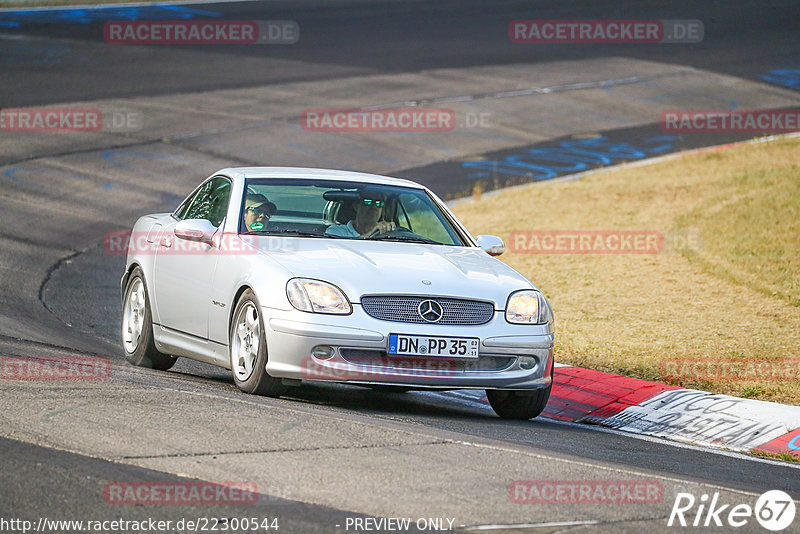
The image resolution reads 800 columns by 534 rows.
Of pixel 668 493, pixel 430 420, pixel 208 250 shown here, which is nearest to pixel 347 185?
pixel 208 250

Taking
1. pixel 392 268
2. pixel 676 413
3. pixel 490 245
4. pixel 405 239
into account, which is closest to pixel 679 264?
pixel 676 413

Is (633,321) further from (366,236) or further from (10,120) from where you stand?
(10,120)

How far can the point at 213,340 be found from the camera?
351 inches

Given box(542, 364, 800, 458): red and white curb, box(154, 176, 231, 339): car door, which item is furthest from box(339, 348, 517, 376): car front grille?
box(542, 364, 800, 458): red and white curb

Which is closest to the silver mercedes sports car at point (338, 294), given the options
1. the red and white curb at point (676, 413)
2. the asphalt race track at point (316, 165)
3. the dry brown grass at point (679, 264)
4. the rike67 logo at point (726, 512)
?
→ the asphalt race track at point (316, 165)

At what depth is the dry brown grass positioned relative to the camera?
11563mm

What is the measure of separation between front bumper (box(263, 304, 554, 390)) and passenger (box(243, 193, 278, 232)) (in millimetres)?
1140

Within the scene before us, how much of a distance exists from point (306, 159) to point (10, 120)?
216 inches

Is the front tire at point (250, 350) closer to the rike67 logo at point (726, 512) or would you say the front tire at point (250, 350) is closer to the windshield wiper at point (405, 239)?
the windshield wiper at point (405, 239)

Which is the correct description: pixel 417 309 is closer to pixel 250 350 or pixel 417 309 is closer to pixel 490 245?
pixel 250 350

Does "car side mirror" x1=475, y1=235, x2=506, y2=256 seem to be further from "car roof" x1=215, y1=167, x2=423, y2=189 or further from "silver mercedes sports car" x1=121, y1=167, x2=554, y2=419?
"car roof" x1=215, y1=167, x2=423, y2=189

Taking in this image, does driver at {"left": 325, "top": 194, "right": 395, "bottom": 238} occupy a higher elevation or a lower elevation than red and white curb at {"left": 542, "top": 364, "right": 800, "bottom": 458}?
higher

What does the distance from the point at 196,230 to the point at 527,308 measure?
2396mm

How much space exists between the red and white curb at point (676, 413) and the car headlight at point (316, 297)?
2.39 m
